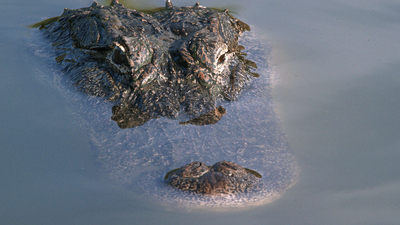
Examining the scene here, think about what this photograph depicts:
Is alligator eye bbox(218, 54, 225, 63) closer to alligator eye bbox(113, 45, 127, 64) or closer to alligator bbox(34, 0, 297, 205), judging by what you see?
alligator bbox(34, 0, 297, 205)

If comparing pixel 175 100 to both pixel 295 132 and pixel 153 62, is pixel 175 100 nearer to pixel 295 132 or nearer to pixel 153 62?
pixel 153 62

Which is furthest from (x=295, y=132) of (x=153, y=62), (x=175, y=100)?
(x=153, y=62)

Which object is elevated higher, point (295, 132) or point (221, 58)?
point (221, 58)

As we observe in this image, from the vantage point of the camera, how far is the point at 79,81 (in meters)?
4.23

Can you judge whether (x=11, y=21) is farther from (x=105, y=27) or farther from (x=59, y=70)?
(x=105, y=27)

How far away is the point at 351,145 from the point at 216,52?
1676 millimetres

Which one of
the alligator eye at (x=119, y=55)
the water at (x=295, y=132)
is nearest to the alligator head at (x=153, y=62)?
the alligator eye at (x=119, y=55)

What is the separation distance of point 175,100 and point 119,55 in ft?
2.43

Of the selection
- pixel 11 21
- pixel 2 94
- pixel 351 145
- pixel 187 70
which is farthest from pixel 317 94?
pixel 11 21

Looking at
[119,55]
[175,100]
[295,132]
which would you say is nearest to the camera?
[175,100]

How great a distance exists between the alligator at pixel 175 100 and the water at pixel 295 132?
0.18 m

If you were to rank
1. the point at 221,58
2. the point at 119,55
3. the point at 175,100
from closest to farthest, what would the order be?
the point at 175,100, the point at 119,55, the point at 221,58

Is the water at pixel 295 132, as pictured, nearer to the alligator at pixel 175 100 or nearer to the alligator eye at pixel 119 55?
the alligator at pixel 175 100

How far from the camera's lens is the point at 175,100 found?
3775mm
